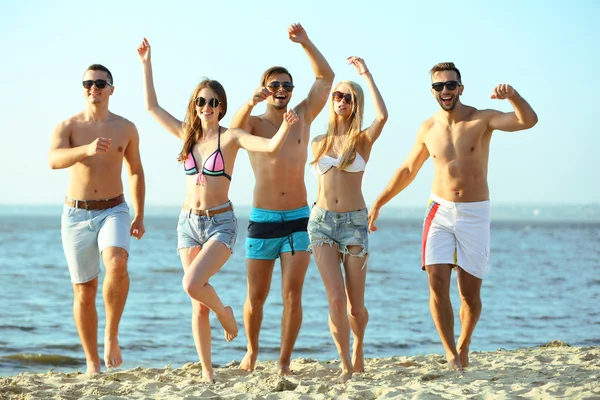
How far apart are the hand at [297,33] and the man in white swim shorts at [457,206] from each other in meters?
1.16

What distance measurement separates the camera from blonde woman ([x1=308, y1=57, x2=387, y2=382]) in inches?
269

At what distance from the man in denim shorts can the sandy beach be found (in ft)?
1.57

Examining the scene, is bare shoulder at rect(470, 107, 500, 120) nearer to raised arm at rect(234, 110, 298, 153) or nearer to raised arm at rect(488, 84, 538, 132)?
raised arm at rect(488, 84, 538, 132)

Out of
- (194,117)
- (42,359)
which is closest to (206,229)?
(194,117)

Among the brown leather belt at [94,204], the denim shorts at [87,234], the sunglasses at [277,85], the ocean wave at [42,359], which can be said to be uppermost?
the sunglasses at [277,85]

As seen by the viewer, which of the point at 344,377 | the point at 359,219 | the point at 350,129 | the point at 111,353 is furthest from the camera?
the point at 111,353

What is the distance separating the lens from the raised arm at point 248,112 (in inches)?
271

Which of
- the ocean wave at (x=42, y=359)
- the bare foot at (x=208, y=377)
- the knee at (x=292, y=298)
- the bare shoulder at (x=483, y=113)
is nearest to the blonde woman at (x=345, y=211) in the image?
the knee at (x=292, y=298)

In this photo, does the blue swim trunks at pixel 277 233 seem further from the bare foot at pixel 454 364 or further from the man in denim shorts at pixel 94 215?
the bare foot at pixel 454 364

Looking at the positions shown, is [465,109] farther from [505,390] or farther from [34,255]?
[34,255]

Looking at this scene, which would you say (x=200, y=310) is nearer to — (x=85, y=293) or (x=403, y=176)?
(x=85, y=293)

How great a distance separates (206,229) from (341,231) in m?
1.10

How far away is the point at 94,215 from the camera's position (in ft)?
23.6

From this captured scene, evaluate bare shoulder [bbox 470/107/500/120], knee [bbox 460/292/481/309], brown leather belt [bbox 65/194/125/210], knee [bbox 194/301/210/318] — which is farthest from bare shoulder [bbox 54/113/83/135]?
knee [bbox 460/292/481/309]
